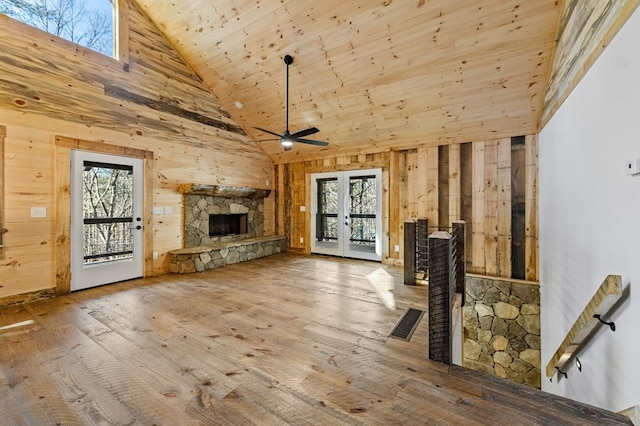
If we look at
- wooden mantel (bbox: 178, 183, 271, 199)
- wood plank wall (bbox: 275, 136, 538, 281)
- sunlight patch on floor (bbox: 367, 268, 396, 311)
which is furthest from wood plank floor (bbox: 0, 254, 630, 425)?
wooden mantel (bbox: 178, 183, 271, 199)

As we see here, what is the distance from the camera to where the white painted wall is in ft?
5.24

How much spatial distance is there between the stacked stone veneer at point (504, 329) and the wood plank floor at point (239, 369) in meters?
1.97

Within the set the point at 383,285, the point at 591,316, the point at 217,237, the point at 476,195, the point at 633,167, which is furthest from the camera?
the point at 217,237

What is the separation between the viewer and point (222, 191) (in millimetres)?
5797

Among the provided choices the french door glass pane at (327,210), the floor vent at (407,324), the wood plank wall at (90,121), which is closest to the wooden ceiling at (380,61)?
the wood plank wall at (90,121)

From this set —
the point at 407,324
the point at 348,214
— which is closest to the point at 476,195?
the point at 348,214

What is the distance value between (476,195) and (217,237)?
534 centimetres

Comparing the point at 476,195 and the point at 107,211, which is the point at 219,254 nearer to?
the point at 107,211

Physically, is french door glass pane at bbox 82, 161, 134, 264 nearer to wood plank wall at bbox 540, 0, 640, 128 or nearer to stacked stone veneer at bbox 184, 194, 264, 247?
stacked stone veneer at bbox 184, 194, 264, 247

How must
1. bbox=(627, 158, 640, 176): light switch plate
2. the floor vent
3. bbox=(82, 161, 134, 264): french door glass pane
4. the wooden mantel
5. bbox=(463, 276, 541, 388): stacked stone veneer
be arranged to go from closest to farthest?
bbox=(627, 158, 640, 176): light switch plate, the floor vent, bbox=(82, 161, 134, 264): french door glass pane, bbox=(463, 276, 541, 388): stacked stone veneer, the wooden mantel

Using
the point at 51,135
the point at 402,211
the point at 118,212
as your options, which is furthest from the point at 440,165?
the point at 51,135

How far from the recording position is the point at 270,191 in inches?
288

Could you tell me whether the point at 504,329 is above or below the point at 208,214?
below

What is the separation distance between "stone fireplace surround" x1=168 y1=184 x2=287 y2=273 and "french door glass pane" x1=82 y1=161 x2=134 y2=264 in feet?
2.78
